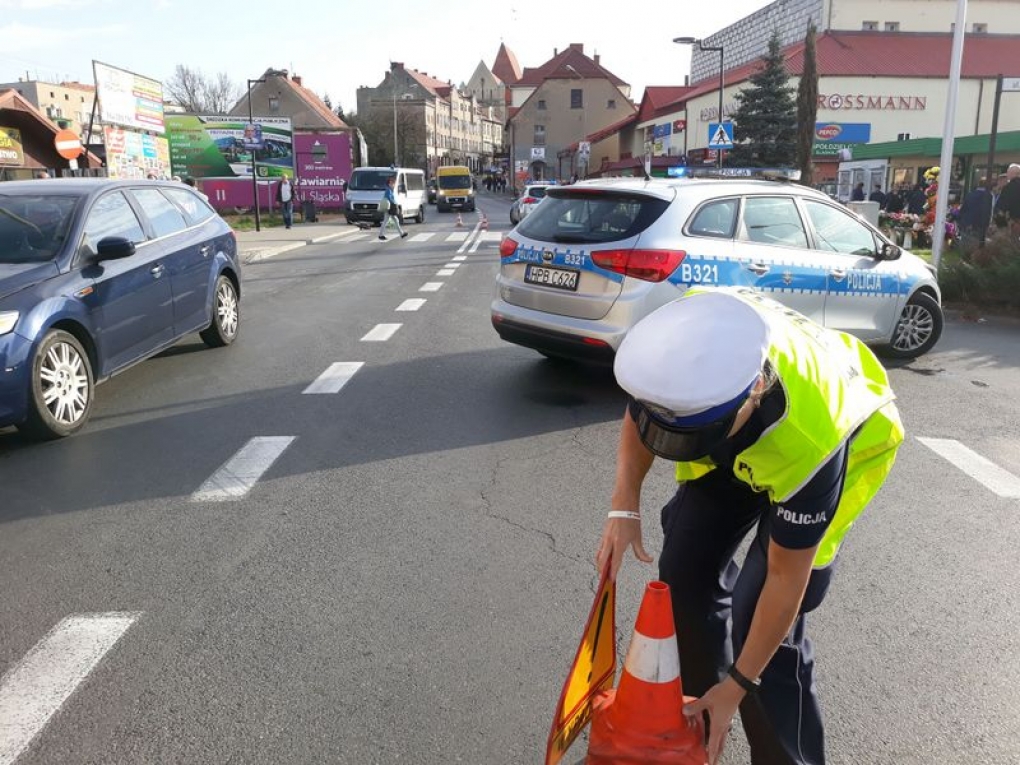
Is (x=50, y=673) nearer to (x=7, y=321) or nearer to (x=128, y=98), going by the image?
(x=7, y=321)

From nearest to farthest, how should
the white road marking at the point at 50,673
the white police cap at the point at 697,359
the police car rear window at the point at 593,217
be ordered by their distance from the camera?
the white police cap at the point at 697,359 < the white road marking at the point at 50,673 < the police car rear window at the point at 593,217

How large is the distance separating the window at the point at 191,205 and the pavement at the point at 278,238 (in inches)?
459

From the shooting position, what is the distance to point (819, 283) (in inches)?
279

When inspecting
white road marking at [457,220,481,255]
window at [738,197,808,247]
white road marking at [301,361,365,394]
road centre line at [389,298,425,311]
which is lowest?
white road marking at [457,220,481,255]

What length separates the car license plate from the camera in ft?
21.7

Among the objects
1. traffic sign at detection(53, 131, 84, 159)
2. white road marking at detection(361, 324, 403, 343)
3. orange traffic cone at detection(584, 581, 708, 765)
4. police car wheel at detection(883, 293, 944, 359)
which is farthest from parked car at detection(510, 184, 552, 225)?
orange traffic cone at detection(584, 581, 708, 765)

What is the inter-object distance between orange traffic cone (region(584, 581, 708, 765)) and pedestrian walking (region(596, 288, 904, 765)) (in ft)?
0.17

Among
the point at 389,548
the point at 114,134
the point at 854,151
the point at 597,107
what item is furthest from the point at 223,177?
the point at 597,107

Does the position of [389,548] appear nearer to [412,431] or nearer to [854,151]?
[412,431]

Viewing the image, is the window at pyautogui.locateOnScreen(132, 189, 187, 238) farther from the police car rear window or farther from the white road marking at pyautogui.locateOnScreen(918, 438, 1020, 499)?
the white road marking at pyautogui.locateOnScreen(918, 438, 1020, 499)

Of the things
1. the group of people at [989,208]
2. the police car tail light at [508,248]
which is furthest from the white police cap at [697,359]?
the group of people at [989,208]

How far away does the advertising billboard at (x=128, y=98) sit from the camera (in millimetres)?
24797

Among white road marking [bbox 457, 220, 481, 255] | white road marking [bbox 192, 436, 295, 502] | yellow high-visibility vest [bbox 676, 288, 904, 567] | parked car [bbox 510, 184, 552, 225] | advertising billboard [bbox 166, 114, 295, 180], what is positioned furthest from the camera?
advertising billboard [bbox 166, 114, 295, 180]

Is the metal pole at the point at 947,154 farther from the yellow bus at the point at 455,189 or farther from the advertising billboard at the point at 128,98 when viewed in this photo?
the yellow bus at the point at 455,189
